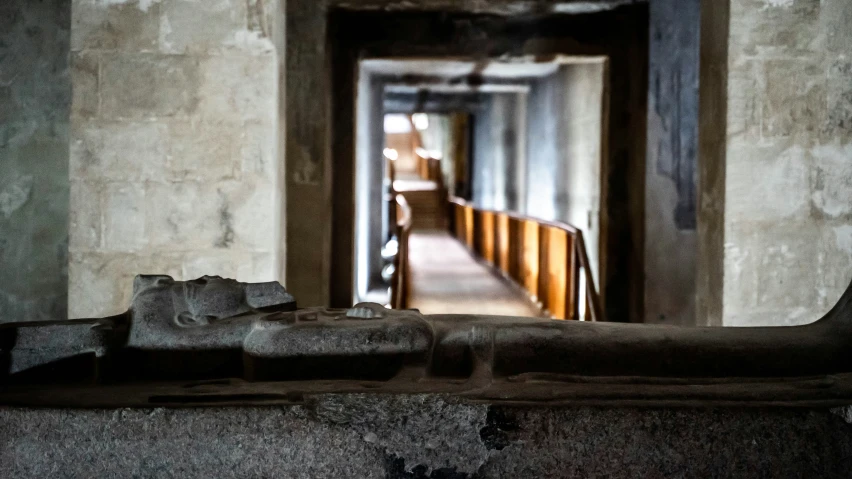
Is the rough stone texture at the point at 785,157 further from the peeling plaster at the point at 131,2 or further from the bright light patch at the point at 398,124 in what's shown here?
the bright light patch at the point at 398,124

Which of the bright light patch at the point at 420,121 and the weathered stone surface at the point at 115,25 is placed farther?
the bright light patch at the point at 420,121

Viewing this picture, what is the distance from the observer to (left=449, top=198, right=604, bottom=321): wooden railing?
20.6 ft

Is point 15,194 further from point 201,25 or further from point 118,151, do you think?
point 201,25

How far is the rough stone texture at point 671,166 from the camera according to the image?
547cm

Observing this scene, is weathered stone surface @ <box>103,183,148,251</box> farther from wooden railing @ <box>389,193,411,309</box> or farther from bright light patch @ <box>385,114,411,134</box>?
bright light patch @ <box>385,114,411,134</box>

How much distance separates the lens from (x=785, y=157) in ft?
11.3

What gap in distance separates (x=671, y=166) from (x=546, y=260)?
2.09m

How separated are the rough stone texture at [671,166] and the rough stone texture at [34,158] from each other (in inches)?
147

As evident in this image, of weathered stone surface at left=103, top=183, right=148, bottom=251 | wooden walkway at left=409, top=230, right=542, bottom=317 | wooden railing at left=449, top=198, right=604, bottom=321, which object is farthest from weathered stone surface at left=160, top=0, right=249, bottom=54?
wooden walkway at left=409, top=230, right=542, bottom=317

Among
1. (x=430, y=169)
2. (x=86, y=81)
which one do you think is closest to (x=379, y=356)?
(x=86, y=81)

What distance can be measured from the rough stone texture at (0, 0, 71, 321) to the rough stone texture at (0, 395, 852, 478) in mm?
2834

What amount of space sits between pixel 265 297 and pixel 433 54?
12.8ft

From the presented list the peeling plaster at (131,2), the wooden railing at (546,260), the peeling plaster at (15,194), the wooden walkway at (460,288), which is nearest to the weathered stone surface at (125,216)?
the peeling plaster at (131,2)

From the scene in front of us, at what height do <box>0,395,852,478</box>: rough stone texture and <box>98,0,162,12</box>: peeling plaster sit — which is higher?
<box>98,0,162,12</box>: peeling plaster
